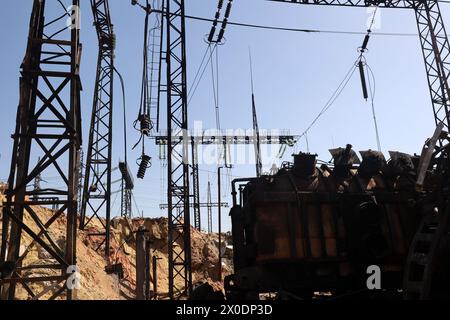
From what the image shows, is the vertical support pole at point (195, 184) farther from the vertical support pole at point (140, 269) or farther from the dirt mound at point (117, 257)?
the vertical support pole at point (140, 269)

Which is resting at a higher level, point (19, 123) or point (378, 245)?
point (19, 123)

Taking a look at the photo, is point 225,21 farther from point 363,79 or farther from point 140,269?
point 140,269

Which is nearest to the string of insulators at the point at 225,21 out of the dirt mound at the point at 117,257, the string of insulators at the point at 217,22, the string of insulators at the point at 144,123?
the string of insulators at the point at 217,22

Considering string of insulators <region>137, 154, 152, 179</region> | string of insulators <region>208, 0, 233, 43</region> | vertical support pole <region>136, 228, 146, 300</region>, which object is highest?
string of insulators <region>208, 0, 233, 43</region>

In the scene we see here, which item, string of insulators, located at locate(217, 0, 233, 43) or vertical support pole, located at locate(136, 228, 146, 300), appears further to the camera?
string of insulators, located at locate(217, 0, 233, 43)

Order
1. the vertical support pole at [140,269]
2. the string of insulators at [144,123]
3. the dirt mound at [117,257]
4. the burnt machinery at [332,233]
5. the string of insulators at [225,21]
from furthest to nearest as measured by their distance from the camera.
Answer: the string of insulators at [144,123]
the string of insulators at [225,21]
the dirt mound at [117,257]
the vertical support pole at [140,269]
the burnt machinery at [332,233]

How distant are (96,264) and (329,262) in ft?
43.2

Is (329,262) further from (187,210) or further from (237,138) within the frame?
(237,138)

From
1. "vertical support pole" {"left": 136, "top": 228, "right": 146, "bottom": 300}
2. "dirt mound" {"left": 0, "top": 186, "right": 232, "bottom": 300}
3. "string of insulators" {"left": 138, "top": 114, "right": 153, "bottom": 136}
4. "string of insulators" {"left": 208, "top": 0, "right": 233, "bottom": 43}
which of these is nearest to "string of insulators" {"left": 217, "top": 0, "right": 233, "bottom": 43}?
"string of insulators" {"left": 208, "top": 0, "right": 233, "bottom": 43}

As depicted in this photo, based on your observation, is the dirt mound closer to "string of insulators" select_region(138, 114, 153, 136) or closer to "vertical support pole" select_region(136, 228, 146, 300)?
"vertical support pole" select_region(136, 228, 146, 300)

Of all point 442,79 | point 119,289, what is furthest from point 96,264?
point 442,79

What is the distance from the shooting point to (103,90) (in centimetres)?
2205

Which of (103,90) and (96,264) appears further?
(103,90)

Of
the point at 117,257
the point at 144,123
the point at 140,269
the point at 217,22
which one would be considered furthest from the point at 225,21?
the point at 117,257
